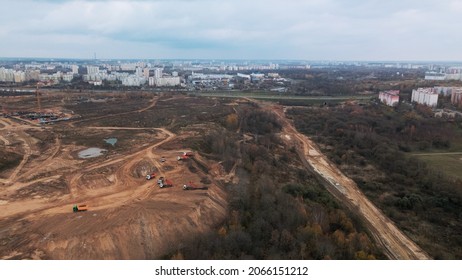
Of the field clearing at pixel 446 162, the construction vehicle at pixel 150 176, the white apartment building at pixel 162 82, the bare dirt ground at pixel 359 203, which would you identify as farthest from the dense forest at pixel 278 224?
the white apartment building at pixel 162 82

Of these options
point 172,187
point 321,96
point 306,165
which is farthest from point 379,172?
point 321,96

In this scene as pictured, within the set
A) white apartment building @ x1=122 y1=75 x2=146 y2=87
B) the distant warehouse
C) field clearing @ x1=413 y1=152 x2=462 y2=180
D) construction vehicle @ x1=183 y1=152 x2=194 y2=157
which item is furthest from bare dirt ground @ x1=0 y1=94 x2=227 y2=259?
white apartment building @ x1=122 y1=75 x2=146 y2=87

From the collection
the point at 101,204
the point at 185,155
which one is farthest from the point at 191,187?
the point at 185,155

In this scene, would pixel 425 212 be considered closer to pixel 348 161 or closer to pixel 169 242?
pixel 348 161

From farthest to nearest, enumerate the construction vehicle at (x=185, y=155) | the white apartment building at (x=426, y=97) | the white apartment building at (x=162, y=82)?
the white apartment building at (x=162, y=82) < the white apartment building at (x=426, y=97) < the construction vehicle at (x=185, y=155)

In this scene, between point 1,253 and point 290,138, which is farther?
point 290,138

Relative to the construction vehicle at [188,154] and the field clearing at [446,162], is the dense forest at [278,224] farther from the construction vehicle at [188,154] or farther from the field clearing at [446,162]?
the field clearing at [446,162]

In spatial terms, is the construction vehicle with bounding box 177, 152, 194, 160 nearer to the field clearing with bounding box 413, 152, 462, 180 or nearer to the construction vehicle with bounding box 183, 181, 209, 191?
the construction vehicle with bounding box 183, 181, 209, 191

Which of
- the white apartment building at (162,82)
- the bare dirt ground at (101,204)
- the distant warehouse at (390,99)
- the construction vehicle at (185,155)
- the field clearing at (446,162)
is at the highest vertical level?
the white apartment building at (162,82)
